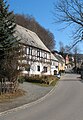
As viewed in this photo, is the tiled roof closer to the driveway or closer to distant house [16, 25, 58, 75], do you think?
distant house [16, 25, 58, 75]

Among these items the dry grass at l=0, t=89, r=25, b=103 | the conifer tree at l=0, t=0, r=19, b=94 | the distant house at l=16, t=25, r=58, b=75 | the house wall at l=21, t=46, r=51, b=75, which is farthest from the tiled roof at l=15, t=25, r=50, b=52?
the dry grass at l=0, t=89, r=25, b=103

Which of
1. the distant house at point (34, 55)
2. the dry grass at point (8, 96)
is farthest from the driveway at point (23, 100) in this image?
the distant house at point (34, 55)

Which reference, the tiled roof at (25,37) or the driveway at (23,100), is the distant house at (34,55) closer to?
the tiled roof at (25,37)

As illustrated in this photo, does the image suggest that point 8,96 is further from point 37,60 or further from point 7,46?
point 37,60

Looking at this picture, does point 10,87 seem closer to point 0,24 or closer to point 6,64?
point 6,64

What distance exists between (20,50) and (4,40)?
234 centimetres

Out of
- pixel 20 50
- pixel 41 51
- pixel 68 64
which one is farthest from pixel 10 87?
pixel 68 64

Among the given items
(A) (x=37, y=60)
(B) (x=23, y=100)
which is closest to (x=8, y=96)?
(B) (x=23, y=100)

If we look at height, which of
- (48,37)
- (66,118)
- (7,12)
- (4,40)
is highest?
(48,37)

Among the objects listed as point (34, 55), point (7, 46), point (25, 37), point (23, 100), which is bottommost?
point (23, 100)

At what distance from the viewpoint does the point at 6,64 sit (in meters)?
23.6

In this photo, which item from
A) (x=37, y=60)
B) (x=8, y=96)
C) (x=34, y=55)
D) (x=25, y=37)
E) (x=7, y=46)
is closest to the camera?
(x=8, y=96)

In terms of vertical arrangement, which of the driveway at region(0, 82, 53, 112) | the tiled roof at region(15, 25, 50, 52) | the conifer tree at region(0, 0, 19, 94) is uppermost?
the tiled roof at region(15, 25, 50, 52)

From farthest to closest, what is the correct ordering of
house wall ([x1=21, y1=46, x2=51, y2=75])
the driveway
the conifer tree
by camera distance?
house wall ([x1=21, y1=46, x2=51, y2=75]) → the conifer tree → the driveway
